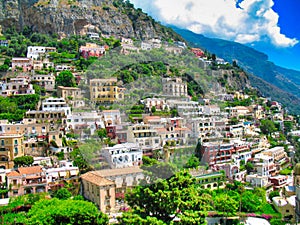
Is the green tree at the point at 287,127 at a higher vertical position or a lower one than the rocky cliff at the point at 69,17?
lower

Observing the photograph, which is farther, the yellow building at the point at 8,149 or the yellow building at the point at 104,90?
the yellow building at the point at 8,149

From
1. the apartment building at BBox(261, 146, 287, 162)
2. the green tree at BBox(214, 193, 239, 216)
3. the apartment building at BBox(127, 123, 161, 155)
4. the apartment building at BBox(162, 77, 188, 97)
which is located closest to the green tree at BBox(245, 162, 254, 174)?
the apartment building at BBox(261, 146, 287, 162)

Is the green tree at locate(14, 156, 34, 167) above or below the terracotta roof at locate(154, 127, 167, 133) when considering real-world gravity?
below

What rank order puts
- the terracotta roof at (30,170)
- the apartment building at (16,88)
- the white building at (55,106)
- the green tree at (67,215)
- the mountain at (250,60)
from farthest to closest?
1. the mountain at (250,60)
2. the apartment building at (16,88)
3. the white building at (55,106)
4. the terracotta roof at (30,170)
5. the green tree at (67,215)

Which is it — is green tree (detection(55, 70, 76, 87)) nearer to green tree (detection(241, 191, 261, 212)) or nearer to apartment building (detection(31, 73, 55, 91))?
apartment building (detection(31, 73, 55, 91))

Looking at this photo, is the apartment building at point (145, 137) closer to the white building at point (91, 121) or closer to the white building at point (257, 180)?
the white building at point (91, 121)

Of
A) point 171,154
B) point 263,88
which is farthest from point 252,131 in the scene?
point 263,88

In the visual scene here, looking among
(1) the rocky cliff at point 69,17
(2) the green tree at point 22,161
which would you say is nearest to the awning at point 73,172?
(2) the green tree at point 22,161

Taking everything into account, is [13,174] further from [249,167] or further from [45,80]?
[45,80]
